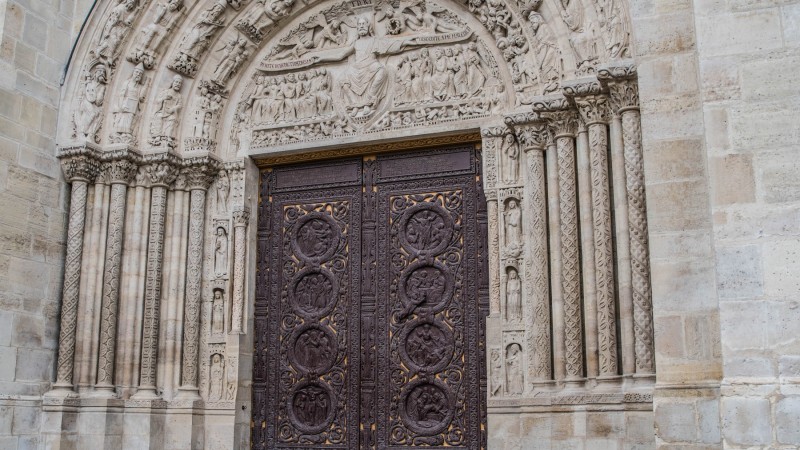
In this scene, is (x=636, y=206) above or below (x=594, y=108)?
below

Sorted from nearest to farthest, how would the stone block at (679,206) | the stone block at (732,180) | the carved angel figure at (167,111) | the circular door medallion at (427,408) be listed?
the stone block at (732,180) < the stone block at (679,206) < the circular door medallion at (427,408) < the carved angel figure at (167,111)

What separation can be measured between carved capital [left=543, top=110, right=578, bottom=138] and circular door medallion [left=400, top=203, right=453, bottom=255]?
1553 millimetres

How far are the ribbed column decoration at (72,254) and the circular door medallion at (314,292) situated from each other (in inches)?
88.6

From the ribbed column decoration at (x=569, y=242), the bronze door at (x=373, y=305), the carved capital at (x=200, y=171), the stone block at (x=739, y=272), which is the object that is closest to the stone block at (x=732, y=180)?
the stone block at (x=739, y=272)

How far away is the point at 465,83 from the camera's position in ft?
30.2

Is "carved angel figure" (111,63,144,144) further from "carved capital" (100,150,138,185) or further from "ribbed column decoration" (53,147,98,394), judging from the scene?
"ribbed column decoration" (53,147,98,394)

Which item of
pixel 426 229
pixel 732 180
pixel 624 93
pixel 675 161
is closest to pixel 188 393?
pixel 426 229

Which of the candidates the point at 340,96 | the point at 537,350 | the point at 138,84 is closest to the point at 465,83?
the point at 340,96

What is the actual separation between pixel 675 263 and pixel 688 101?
1166mm

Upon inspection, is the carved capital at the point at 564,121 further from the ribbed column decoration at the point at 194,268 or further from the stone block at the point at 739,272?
the ribbed column decoration at the point at 194,268

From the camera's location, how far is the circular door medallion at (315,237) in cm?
961

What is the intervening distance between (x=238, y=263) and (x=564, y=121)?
149 inches

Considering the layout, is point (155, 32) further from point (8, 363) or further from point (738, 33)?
point (738, 33)

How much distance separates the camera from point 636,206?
23.7ft
